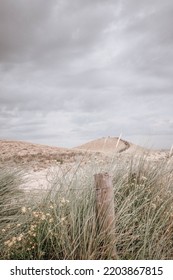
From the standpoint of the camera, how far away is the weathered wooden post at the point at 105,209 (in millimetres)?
3793

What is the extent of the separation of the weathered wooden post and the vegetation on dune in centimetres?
6

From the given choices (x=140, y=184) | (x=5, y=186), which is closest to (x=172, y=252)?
(x=140, y=184)

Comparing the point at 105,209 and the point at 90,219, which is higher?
the point at 105,209

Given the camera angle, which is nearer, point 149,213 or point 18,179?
point 149,213

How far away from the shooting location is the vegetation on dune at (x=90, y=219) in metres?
3.71

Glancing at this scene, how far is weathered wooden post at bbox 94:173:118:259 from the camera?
12.4 ft

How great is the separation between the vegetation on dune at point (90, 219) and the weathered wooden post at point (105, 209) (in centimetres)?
6

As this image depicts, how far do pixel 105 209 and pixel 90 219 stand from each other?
19cm

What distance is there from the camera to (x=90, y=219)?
391 centimetres

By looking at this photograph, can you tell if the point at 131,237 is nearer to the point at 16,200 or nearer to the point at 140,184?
the point at 140,184

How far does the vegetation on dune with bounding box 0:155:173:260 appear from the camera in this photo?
371 centimetres
